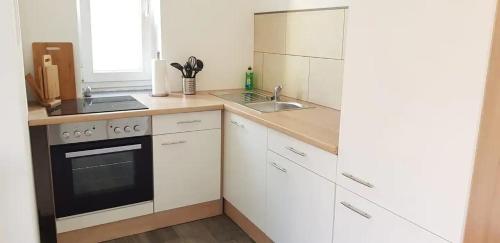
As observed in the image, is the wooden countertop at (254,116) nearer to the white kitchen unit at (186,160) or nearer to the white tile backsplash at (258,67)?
the white kitchen unit at (186,160)

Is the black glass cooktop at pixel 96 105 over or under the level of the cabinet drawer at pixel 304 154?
over

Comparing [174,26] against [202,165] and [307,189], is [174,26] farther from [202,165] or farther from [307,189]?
[307,189]

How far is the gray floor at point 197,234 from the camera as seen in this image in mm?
2602

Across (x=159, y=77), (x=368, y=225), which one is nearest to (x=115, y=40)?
(x=159, y=77)

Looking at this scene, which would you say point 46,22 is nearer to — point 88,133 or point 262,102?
point 88,133

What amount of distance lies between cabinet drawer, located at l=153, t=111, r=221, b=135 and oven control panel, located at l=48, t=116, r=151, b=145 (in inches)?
2.6

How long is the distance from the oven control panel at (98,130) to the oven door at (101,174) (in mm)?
31

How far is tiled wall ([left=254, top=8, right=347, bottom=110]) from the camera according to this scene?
8.36 feet

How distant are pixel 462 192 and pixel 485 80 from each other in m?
0.35

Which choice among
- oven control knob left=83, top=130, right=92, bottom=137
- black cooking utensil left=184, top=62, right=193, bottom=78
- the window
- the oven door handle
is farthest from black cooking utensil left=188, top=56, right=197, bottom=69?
oven control knob left=83, top=130, right=92, bottom=137

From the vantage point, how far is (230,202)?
2.81 metres

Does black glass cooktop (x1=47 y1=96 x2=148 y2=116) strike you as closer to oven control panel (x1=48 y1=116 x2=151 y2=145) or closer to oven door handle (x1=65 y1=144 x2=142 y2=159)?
oven control panel (x1=48 y1=116 x2=151 y2=145)

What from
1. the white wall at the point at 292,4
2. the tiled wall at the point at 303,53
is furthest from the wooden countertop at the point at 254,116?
the white wall at the point at 292,4

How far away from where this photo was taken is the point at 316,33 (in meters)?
2.67
